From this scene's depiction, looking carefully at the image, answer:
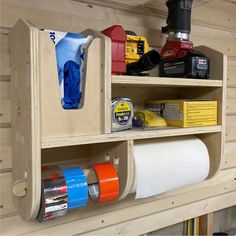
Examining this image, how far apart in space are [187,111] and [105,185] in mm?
309

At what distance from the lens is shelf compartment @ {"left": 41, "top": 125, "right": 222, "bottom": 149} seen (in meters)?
0.62

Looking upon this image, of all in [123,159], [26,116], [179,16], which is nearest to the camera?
[26,116]

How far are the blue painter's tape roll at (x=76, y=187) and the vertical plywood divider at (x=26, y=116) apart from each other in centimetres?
7

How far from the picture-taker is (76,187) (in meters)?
0.66

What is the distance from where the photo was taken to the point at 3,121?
0.74 metres

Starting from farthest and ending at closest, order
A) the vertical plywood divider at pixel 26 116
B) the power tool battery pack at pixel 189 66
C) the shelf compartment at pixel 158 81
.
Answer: the power tool battery pack at pixel 189 66
the shelf compartment at pixel 158 81
the vertical plywood divider at pixel 26 116

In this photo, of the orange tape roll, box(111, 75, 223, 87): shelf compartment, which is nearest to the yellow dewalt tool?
box(111, 75, 223, 87): shelf compartment

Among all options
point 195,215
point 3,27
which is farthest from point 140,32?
point 195,215

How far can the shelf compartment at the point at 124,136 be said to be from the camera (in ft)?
2.04

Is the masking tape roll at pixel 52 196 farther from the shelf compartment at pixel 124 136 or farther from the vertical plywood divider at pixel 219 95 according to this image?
the vertical plywood divider at pixel 219 95

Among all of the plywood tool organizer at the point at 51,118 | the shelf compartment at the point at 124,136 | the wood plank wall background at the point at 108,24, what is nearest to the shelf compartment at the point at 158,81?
the plywood tool organizer at the point at 51,118

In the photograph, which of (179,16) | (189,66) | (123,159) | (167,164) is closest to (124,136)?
(123,159)

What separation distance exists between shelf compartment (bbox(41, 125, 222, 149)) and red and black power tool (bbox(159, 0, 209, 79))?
0.51ft

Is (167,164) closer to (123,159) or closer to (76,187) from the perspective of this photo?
(123,159)
